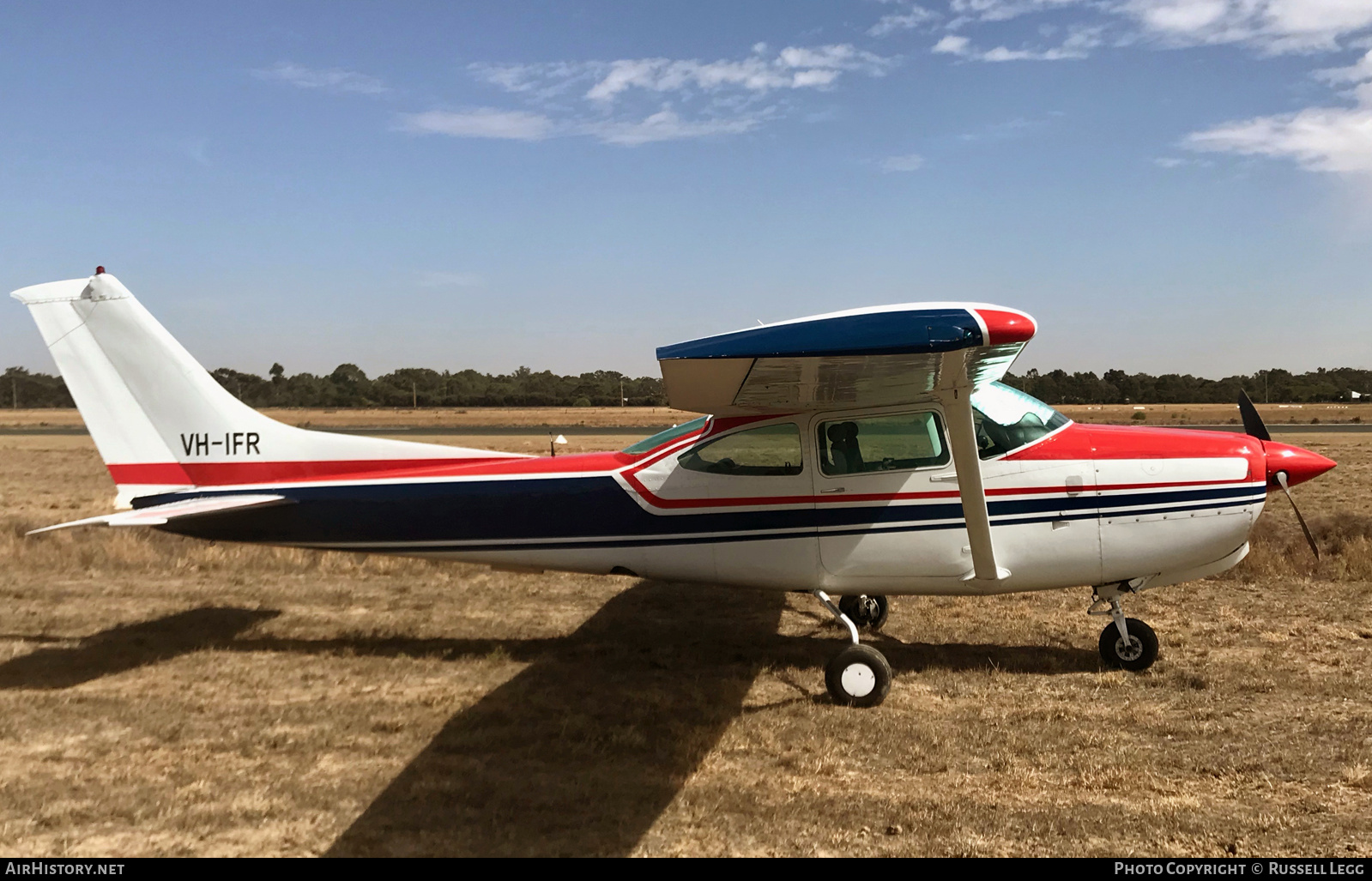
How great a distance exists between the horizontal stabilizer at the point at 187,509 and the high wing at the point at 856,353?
3599 millimetres

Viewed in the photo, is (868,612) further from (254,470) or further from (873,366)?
(254,470)

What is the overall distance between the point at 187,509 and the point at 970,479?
18.8 ft

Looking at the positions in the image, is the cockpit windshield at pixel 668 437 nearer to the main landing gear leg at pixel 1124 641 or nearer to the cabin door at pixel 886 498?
the cabin door at pixel 886 498

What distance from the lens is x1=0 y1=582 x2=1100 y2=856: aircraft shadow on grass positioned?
163 inches

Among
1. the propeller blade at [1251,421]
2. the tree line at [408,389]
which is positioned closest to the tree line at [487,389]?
the tree line at [408,389]

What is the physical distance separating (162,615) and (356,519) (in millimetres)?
3026

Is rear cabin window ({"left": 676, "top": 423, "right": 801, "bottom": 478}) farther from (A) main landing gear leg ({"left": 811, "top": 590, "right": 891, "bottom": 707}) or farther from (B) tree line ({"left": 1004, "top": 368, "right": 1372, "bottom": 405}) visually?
(B) tree line ({"left": 1004, "top": 368, "right": 1372, "bottom": 405})

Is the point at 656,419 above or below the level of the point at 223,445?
below

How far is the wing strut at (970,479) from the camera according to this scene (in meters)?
5.39

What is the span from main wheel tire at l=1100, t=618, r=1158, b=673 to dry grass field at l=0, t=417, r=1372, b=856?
163 mm

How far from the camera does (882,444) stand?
6141 mm

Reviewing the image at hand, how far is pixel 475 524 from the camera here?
6676 mm

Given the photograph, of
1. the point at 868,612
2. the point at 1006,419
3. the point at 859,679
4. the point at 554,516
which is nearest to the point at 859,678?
the point at 859,679

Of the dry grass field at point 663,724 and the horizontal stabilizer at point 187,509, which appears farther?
the horizontal stabilizer at point 187,509
